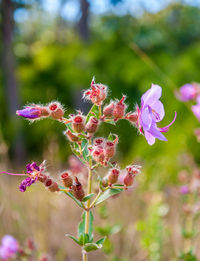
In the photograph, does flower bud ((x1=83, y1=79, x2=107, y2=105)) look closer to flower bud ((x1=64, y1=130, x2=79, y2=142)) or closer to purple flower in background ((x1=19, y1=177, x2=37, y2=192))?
flower bud ((x1=64, y1=130, x2=79, y2=142))

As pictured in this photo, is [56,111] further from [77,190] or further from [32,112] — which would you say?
[77,190]

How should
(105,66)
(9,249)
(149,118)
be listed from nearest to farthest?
(149,118) < (9,249) < (105,66)

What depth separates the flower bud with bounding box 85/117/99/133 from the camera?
0.69 metres

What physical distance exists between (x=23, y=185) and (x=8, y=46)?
15.9 feet

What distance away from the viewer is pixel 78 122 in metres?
0.68

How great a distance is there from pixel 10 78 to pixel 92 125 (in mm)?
5155

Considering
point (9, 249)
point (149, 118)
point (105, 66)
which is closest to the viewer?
point (149, 118)

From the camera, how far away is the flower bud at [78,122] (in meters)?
0.68

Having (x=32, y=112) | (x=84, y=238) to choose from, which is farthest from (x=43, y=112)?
(x=84, y=238)

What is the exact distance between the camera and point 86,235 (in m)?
0.73

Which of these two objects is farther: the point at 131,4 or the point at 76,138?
the point at 131,4

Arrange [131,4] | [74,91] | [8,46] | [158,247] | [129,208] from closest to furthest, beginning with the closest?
[158,247] → [129,208] → [8,46] → [131,4] → [74,91]

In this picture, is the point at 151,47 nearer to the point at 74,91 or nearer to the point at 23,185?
the point at 74,91

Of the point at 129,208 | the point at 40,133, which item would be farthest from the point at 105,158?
the point at 40,133
